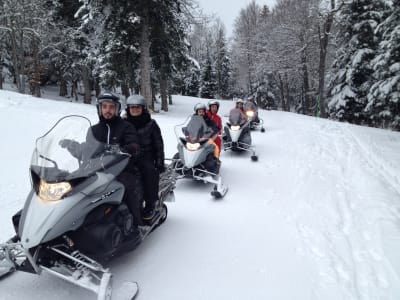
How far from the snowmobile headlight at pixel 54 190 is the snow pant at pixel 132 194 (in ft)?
2.60

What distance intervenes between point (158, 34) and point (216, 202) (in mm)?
12062

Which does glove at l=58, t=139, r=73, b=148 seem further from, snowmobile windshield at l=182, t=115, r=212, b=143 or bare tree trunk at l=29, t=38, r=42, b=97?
bare tree trunk at l=29, t=38, r=42, b=97

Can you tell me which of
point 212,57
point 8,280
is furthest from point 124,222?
point 212,57

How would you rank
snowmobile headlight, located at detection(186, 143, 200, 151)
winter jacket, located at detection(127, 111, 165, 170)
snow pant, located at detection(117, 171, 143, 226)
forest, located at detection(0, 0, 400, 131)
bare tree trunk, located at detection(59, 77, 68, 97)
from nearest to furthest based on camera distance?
1. snow pant, located at detection(117, 171, 143, 226)
2. winter jacket, located at detection(127, 111, 165, 170)
3. snowmobile headlight, located at detection(186, 143, 200, 151)
4. forest, located at detection(0, 0, 400, 131)
5. bare tree trunk, located at detection(59, 77, 68, 97)

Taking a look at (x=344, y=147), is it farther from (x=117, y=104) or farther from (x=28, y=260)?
(x=28, y=260)

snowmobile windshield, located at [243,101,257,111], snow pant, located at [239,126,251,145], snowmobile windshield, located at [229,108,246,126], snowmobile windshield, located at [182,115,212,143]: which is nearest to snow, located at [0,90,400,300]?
snowmobile windshield, located at [182,115,212,143]

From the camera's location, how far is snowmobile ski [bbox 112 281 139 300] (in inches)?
125

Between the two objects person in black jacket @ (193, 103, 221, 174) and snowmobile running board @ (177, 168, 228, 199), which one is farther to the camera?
person in black jacket @ (193, 103, 221, 174)

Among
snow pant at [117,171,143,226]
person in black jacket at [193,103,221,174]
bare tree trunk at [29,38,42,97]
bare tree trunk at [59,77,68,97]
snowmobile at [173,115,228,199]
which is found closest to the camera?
snow pant at [117,171,143,226]

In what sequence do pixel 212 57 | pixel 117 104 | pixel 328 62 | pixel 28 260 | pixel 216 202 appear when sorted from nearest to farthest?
pixel 28 260 < pixel 117 104 < pixel 216 202 < pixel 328 62 < pixel 212 57

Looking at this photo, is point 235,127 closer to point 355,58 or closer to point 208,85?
point 355,58

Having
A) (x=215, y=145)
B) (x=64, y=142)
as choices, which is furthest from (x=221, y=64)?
(x=64, y=142)

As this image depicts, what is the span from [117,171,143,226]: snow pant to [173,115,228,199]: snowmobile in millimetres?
2193

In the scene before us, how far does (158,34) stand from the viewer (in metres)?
16.0
